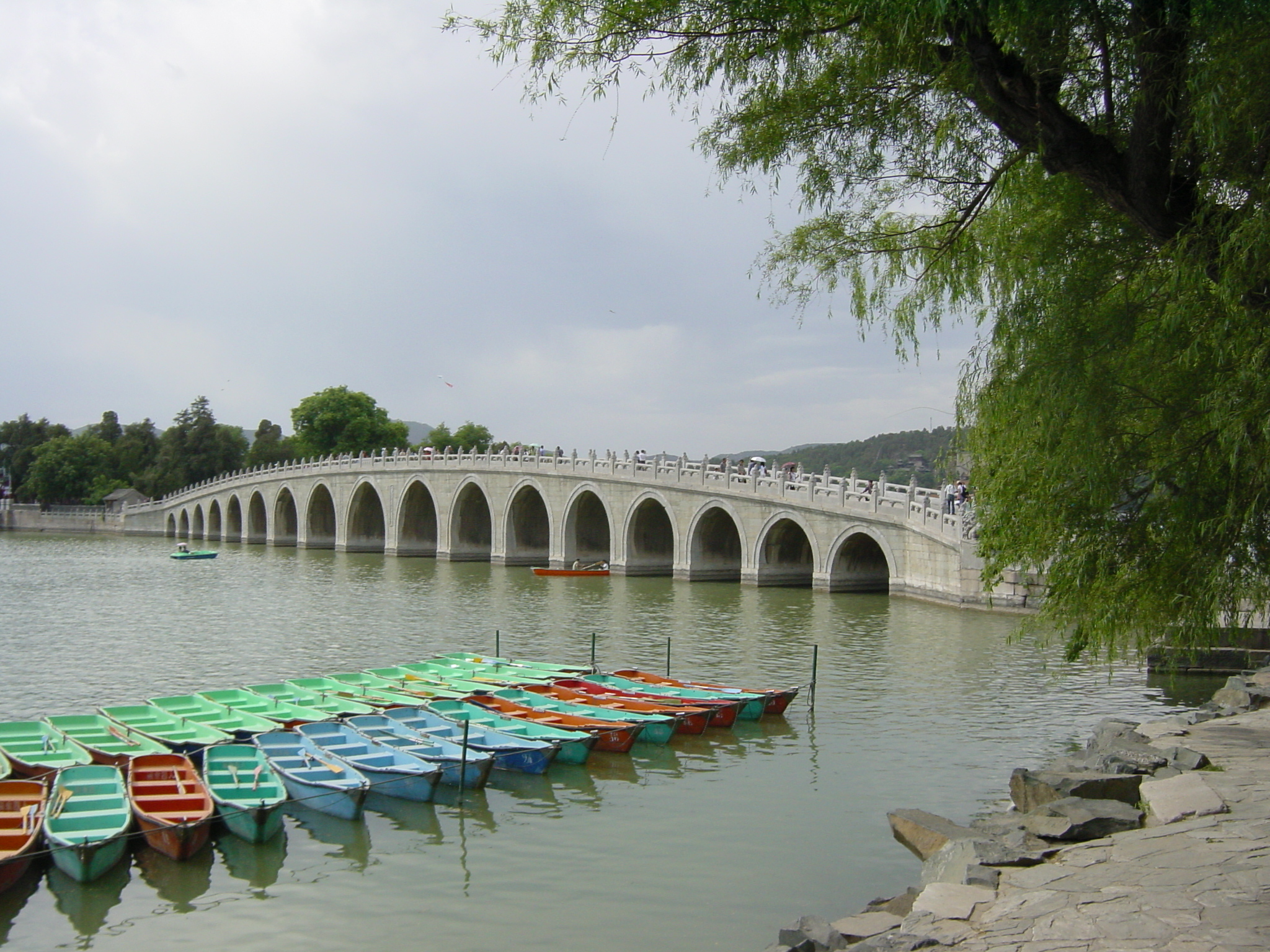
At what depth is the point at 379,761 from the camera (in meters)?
9.99

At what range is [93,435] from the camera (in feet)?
305

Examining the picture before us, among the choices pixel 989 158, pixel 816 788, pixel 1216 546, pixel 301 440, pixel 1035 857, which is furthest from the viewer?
pixel 301 440

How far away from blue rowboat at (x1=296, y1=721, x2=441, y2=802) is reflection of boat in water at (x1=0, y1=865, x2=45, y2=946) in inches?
103

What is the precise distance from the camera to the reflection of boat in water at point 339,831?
335 inches

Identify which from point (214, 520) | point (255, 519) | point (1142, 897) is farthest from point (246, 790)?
point (214, 520)

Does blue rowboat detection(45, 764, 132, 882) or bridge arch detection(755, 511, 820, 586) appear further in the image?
bridge arch detection(755, 511, 820, 586)

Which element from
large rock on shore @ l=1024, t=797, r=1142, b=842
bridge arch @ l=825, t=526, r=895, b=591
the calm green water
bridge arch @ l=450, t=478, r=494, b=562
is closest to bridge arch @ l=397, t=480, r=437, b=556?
bridge arch @ l=450, t=478, r=494, b=562

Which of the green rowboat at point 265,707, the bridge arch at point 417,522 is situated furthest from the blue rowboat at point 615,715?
the bridge arch at point 417,522

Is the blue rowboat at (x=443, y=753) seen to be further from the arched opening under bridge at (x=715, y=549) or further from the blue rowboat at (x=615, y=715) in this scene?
the arched opening under bridge at (x=715, y=549)

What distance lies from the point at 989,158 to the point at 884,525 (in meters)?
19.9

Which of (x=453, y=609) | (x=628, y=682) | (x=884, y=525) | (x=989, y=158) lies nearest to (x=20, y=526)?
(x=453, y=609)

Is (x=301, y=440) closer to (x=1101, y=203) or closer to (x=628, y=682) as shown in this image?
(x=628, y=682)

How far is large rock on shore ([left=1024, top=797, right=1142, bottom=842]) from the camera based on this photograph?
6.94 metres

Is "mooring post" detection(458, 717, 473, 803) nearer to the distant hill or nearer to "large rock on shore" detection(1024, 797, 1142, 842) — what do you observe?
"large rock on shore" detection(1024, 797, 1142, 842)
